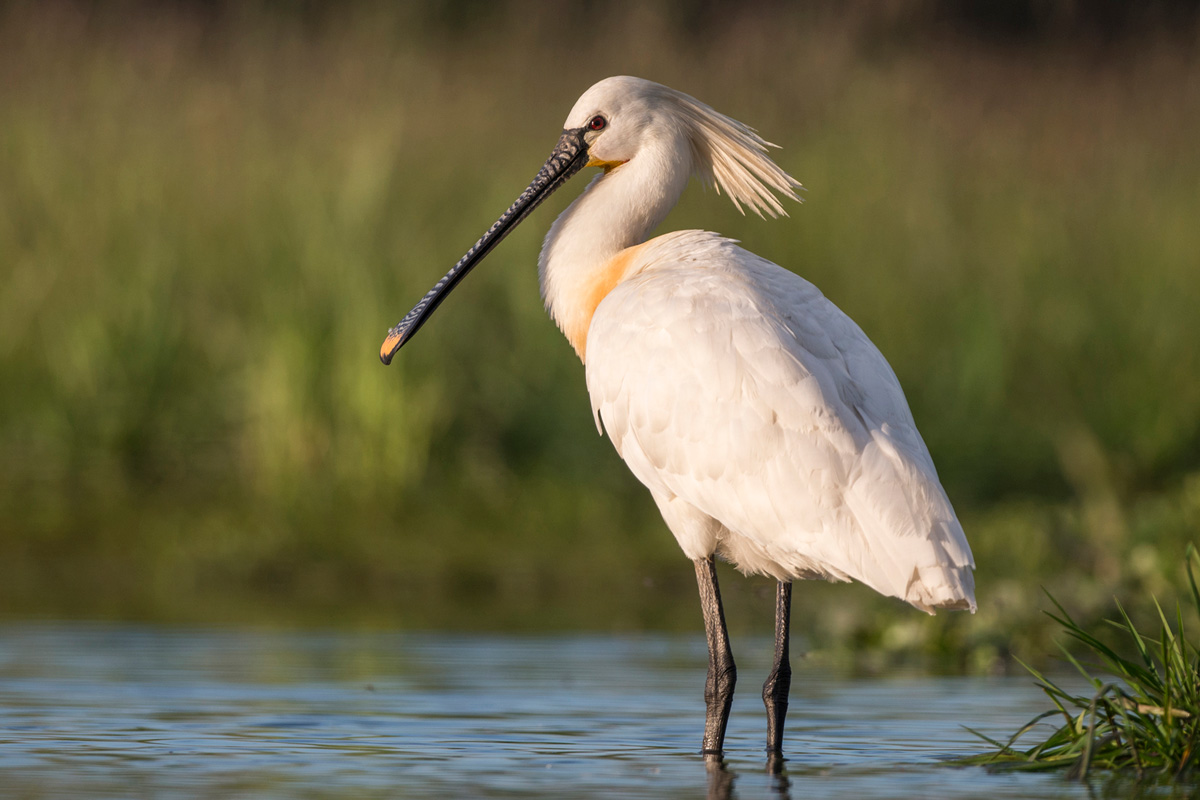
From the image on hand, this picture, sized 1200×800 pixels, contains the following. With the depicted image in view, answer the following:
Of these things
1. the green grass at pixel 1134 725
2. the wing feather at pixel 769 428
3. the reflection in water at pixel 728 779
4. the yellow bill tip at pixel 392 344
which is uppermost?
the yellow bill tip at pixel 392 344

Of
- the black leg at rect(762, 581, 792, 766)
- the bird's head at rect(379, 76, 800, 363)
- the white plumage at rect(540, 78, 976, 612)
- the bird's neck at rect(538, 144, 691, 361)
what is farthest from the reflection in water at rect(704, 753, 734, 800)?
the bird's head at rect(379, 76, 800, 363)

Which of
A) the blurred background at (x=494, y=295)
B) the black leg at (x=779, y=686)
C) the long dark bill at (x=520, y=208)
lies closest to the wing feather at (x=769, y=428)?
the black leg at (x=779, y=686)

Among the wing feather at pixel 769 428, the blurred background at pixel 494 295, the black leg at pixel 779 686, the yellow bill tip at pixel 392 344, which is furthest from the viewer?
the blurred background at pixel 494 295

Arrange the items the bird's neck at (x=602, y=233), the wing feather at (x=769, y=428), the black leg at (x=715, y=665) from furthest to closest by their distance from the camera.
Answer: the bird's neck at (x=602, y=233)
the black leg at (x=715, y=665)
the wing feather at (x=769, y=428)

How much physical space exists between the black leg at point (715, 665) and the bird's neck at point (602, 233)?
3.01 ft

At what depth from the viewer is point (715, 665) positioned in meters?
6.45

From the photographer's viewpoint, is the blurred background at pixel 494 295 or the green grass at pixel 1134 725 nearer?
the green grass at pixel 1134 725

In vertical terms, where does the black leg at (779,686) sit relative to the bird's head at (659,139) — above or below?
below

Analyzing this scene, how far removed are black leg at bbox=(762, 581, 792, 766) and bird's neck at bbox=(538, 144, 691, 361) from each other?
1090 mm

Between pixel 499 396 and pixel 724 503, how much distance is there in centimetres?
522

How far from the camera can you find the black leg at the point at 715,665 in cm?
625

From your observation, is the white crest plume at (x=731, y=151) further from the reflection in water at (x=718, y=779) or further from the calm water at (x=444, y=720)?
the reflection in water at (x=718, y=779)

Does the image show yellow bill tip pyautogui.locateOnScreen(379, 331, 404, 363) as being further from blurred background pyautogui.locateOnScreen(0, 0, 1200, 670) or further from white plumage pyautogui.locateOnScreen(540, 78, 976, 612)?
blurred background pyautogui.locateOnScreen(0, 0, 1200, 670)

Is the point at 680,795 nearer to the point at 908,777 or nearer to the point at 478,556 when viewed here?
the point at 908,777
